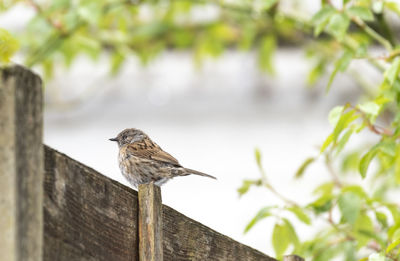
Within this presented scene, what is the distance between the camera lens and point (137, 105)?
21.6 feet

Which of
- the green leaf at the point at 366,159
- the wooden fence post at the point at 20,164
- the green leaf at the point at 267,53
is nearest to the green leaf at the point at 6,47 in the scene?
the wooden fence post at the point at 20,164

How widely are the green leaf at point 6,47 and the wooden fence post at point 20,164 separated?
20 centimetres

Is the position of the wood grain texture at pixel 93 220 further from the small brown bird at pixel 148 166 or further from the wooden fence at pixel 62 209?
the small brown bird at pixel 148 166

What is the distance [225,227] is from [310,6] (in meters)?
2.03

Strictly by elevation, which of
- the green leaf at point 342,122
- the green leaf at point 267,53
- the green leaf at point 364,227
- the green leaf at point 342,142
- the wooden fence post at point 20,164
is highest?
the green leaf at point 267,53

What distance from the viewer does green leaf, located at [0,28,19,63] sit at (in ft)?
4.92

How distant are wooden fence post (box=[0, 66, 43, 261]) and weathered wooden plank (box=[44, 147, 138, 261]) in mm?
90

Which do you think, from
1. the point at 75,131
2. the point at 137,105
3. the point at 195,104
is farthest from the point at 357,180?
the point at 75,131

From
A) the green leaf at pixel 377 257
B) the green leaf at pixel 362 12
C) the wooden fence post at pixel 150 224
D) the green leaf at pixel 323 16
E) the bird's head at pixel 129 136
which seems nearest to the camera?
the wooden fence post at pixel 150 224

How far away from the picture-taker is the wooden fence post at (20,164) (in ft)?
4.17

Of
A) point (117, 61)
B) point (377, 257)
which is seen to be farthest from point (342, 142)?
point (117, 61)

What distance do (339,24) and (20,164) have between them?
1.89m

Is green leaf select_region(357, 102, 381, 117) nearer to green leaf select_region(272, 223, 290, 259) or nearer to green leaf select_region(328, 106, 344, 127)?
green leaf select_region(328, 106, 344, 127)

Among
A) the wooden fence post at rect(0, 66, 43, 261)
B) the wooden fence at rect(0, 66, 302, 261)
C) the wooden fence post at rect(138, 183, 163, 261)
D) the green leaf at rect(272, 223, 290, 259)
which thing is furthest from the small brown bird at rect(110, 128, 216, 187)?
the wooden fence post at rect(0, 66, 43, 261)
